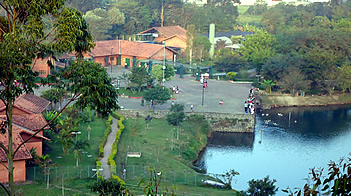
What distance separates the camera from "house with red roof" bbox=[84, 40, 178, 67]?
274 ft

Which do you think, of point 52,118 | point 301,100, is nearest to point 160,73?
point 301,100

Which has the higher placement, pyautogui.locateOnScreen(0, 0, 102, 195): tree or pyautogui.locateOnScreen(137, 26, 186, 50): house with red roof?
pyautogui.locateOnScreen(137, 26, 186, 50): house with red roof

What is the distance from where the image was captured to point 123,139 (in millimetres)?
46062

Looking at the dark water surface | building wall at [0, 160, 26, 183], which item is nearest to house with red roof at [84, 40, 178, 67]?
the dark water surface

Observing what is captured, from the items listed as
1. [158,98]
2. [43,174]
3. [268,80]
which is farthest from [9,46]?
[268,80]

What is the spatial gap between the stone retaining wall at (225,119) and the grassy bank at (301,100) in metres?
11.9

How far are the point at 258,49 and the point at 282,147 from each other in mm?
34520

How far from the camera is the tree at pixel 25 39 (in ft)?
60.4

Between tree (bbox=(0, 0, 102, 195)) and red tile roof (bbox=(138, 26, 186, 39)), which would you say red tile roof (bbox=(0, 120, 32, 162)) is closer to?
tree (bbox=(0, 0, 102, 195))

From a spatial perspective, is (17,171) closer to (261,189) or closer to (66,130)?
(66,130)

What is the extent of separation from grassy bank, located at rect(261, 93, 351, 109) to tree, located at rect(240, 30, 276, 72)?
9974mm

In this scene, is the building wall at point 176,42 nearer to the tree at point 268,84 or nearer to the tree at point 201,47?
the tree at point 201,47

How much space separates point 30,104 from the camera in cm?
4219

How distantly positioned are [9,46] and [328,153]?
38.9 metres
